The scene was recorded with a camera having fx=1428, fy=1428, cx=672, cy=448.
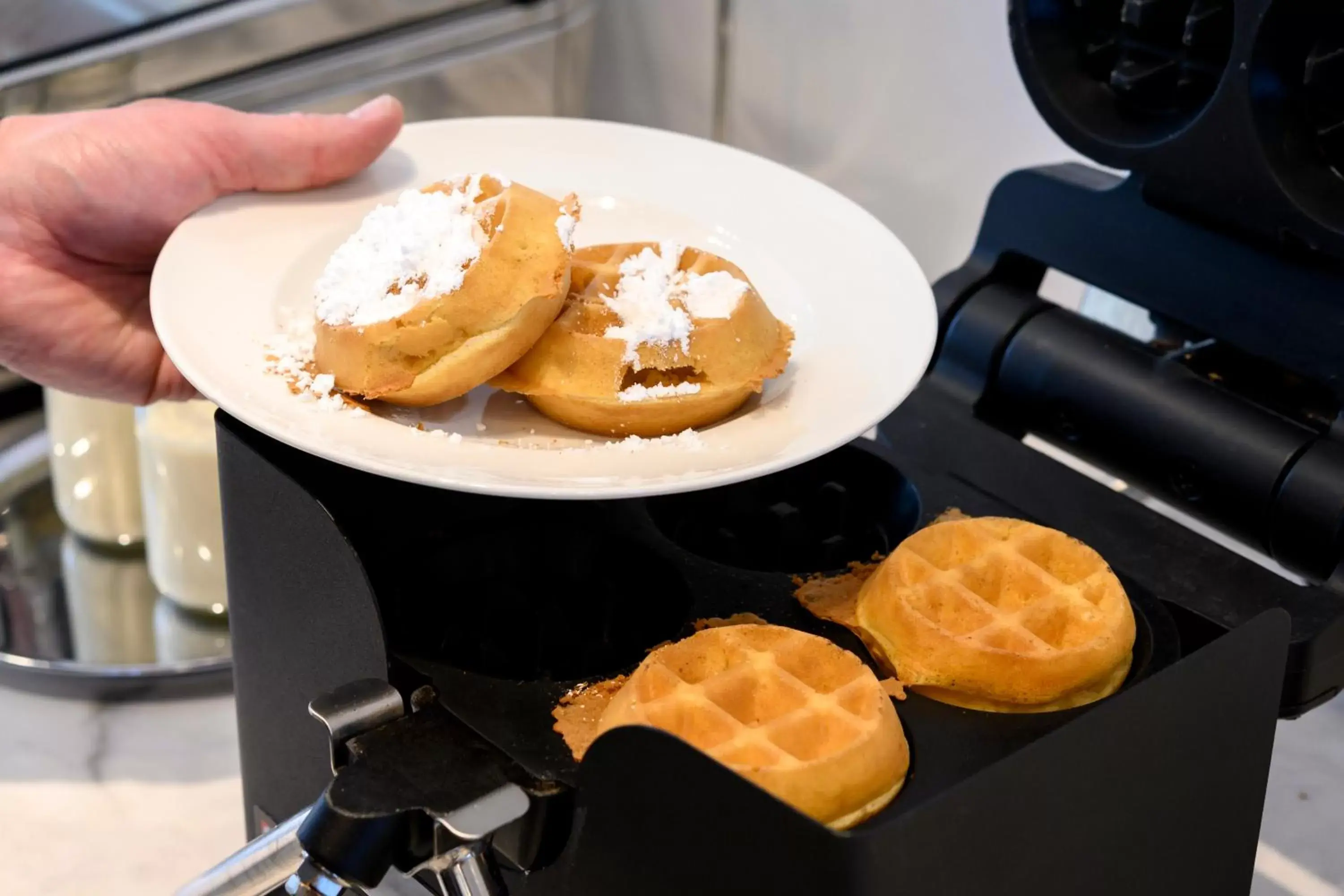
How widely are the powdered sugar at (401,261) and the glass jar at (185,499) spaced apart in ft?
1.14

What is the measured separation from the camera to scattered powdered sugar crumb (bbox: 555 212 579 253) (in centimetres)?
65

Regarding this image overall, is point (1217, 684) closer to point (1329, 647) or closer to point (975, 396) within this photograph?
point (1329, 647)

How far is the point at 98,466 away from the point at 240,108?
0.44 metres

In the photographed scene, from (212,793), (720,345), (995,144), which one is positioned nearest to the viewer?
(720,345)

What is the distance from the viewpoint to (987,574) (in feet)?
2.16

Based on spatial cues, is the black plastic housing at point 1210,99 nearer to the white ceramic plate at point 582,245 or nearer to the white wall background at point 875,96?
the white ceramic plate at point 582,245

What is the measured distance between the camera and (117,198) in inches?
34.8

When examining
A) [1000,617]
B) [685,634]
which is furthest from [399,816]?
[1000,617]

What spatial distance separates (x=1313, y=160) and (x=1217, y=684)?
0.27 meters

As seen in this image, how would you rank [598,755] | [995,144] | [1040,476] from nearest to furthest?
[598,755] → [1040,476] → [995,144]

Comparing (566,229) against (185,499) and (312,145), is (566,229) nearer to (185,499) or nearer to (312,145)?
(312,145)

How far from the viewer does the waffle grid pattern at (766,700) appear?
55 cm

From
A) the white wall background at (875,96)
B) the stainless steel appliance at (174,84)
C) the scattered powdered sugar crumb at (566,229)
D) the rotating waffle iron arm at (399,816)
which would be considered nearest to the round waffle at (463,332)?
the scattered powdered sugar crumb at (566,229)

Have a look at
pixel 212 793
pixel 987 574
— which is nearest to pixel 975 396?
pixel 987 574
